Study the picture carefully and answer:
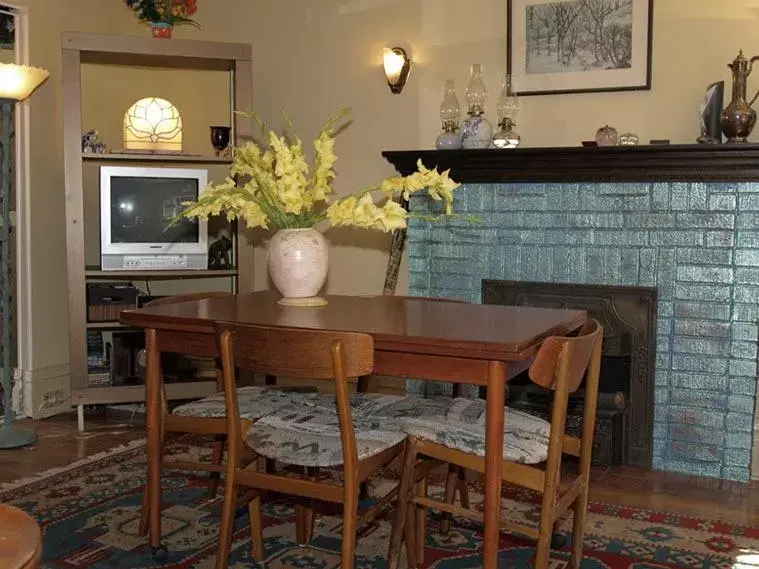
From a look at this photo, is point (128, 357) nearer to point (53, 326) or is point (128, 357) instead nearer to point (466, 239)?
point (53, 326)

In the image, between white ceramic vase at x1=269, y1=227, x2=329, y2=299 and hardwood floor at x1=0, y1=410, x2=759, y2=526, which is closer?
white ceramic vase at x1=269, y1=227, x2=329, y2=299

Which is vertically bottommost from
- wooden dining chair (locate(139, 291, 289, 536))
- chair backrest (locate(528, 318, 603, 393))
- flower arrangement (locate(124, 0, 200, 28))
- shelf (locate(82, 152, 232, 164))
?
wooden dining chair (locate(139, 291, 289, 536))

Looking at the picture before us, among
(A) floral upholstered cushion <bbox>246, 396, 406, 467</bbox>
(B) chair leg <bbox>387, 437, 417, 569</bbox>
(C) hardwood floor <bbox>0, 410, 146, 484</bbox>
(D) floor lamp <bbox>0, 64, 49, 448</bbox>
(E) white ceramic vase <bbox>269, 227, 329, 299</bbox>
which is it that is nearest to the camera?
(A) floral upholstered cushion <bbox>246, 396, 406, 467</bbox>

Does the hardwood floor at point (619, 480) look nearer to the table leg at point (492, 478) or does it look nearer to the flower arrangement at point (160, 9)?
the table leg at point (492, 478)

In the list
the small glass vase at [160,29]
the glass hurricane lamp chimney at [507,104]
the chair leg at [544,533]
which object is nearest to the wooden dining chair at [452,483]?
the chair leg at [544,533]

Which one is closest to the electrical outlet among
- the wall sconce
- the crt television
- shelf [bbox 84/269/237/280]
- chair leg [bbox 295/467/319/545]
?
shelf [bbox 84/269/237/280]

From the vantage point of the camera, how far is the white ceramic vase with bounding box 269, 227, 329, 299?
281 centimetres

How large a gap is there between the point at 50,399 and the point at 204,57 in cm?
203

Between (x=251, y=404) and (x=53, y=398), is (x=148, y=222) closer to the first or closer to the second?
(x=53, y=398)

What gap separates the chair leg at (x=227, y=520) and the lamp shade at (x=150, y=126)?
2657mm

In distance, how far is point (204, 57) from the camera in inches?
179

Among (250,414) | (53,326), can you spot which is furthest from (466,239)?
(53,326)

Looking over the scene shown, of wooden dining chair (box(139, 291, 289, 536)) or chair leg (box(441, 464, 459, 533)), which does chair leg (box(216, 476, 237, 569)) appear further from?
chair leg (box(441, 464, 459, 533))

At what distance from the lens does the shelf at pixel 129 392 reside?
4.41 m
